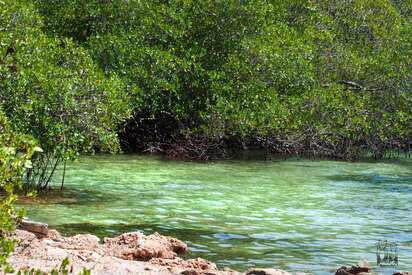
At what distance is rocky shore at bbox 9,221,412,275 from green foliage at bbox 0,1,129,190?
354cm

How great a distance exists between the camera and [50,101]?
1178cm

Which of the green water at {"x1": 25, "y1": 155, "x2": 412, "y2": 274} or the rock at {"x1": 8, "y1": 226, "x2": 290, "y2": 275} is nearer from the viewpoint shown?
the rock at {"x1": 8, "y1": 226, "x2": 290, "y2": 275}

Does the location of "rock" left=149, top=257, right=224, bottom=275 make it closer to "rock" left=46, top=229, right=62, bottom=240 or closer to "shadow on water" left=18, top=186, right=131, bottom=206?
"rock" left=46, top=229, right=62, bottom=240

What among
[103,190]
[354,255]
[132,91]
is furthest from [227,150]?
[354,255]

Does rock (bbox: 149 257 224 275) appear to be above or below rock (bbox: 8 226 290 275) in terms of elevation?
below

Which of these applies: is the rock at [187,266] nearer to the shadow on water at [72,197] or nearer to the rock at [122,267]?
the rock at [122,267]

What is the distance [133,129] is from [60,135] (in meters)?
8.97

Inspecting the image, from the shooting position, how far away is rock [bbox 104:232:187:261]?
7.74 m

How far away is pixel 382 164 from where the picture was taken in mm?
19875

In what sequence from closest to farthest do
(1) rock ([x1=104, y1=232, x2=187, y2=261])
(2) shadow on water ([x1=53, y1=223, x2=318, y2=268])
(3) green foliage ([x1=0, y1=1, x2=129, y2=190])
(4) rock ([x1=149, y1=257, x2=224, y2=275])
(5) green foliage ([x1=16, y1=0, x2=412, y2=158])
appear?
(4) rock ([x1=149, y1=257, x2=224, y2=275]) → (1) rock ([x1=104, y1=232, x2=187, y2=261]) → (2) shadow on water ([x1=53, y1=223, x2=318, y2=268]) → (3) green foliage ([x1=0, y1=1, x2=129, y2=190]) → (5) green foliage ([x1=16, y1=0, x2=412, y2=158])

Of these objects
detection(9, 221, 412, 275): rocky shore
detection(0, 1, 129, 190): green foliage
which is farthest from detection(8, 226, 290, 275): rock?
detection(0, 1, 129, 190): green foliage

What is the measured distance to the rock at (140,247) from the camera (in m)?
7.74

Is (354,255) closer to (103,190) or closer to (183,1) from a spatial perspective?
(103,190)

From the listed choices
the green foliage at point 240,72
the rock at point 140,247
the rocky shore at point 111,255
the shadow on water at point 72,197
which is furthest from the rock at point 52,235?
the green foliage at point 240,72
